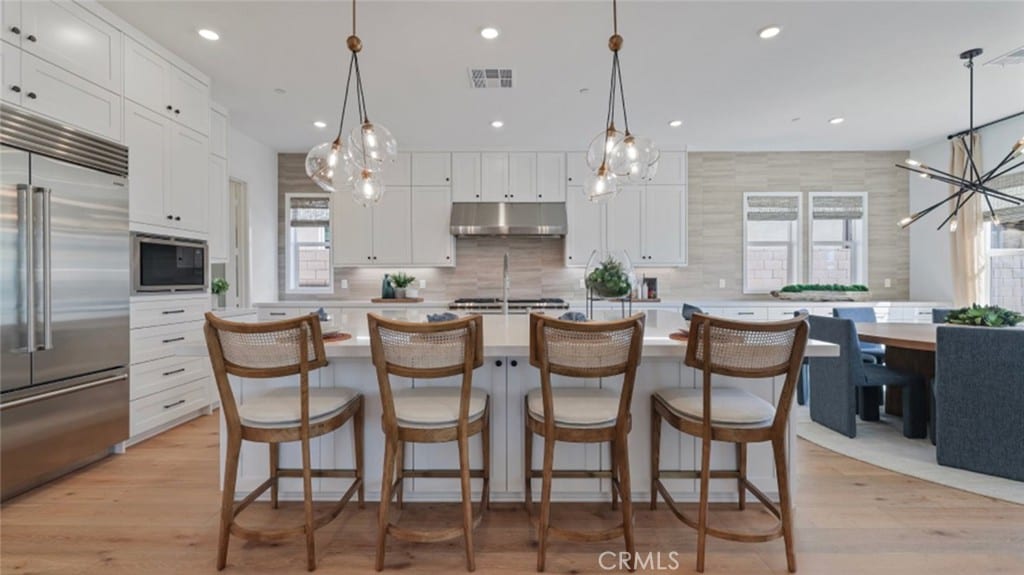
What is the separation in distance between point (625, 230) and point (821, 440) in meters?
2.91

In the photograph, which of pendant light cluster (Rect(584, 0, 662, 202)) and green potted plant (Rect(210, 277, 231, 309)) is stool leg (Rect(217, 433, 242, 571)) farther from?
green potted plant (Rect(210, 277, 231, 309))

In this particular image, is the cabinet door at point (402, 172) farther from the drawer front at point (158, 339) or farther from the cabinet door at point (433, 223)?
the drawer front at point (158, 339)

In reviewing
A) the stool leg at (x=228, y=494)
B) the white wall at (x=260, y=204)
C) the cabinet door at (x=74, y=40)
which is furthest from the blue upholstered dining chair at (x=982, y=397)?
the white wall at (x=260, y=204)

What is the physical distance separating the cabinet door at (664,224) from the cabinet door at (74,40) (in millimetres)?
4832

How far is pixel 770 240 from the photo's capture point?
543 centimetres

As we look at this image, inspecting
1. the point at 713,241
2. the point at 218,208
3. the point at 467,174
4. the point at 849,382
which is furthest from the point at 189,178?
the point at 713,241

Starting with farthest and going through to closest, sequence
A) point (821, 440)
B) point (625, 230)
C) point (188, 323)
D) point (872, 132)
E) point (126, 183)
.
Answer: point (625, 230) < point (872, 132) < point (188, 323) < point (821, 440) < point (126, 183)

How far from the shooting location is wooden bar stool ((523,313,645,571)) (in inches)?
61.6

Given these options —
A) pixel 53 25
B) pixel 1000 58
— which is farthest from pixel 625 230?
pixel 53 25

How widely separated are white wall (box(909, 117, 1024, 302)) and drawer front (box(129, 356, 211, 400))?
25.2ft

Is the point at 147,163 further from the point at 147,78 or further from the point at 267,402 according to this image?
the point at 267,402

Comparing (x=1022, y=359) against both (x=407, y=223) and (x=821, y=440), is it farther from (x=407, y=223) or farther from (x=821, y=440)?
(x=407, y=223)

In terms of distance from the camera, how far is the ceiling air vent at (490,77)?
325 centimetres

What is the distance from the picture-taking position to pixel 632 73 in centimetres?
331
